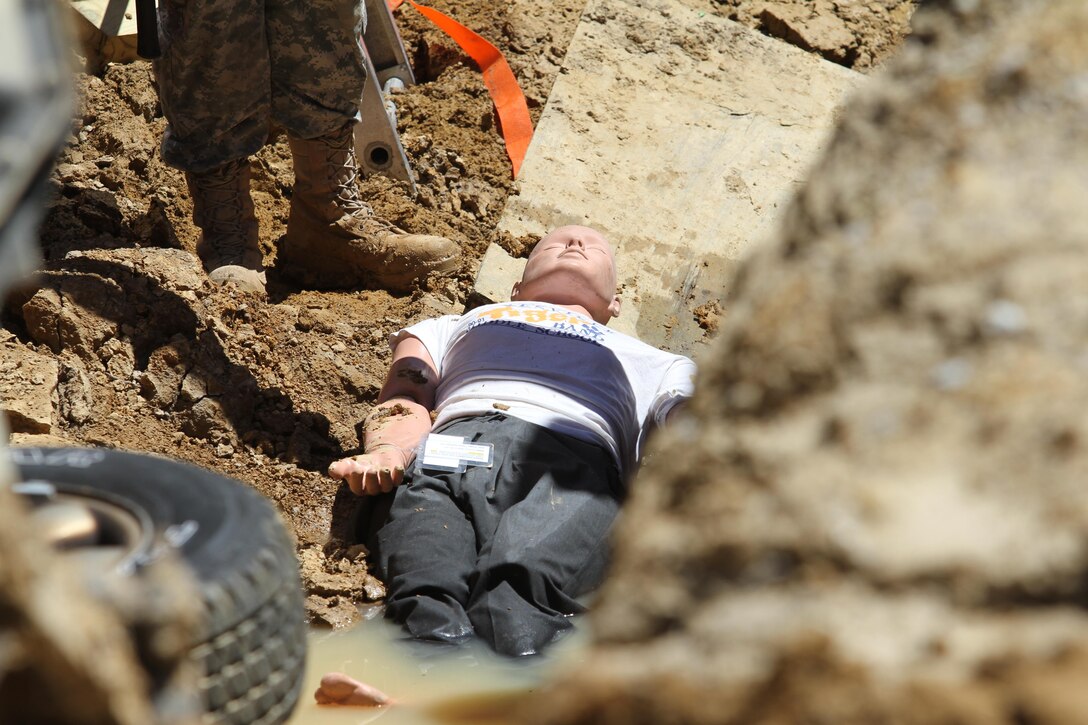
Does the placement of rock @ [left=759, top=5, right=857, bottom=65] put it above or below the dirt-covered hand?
above

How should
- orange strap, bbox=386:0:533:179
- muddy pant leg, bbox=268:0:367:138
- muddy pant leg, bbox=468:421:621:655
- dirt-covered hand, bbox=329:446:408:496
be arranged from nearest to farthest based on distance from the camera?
muddy pant leg, bbox=468:421:621:655 → dirt-covered hand, bbox=329:446:408:496 → muddy pant leg, bbox=268:0:367:138 → orange strap, bbox=386:0:533:179

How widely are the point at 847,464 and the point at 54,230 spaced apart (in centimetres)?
347

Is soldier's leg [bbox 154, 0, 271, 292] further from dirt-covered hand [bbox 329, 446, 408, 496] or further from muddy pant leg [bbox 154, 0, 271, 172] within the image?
dirt-covered hand [bbox 329, 446, 408, 496]

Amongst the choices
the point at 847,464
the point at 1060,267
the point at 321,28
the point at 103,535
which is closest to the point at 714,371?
the point at 847,464

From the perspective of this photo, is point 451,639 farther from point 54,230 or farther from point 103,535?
point 54,230

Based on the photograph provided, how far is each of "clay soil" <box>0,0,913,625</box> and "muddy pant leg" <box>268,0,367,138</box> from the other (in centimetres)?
63

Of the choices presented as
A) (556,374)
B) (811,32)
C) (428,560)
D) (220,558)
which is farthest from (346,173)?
(220,558)

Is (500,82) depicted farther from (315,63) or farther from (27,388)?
(27,388)

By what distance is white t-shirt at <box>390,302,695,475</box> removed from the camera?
3422mm

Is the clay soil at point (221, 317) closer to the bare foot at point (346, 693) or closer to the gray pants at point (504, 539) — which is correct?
the gray pants at point (504, 539)

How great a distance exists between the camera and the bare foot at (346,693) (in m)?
2.39

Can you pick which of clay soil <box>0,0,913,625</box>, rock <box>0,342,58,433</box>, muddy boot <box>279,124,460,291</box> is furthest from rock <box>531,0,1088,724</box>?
muddy boot <box>279,124,460,291</box>

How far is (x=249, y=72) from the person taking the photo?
381 cm

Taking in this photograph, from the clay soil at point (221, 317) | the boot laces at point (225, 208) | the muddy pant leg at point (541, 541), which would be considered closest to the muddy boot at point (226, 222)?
the boot laces at point (225, 208)
